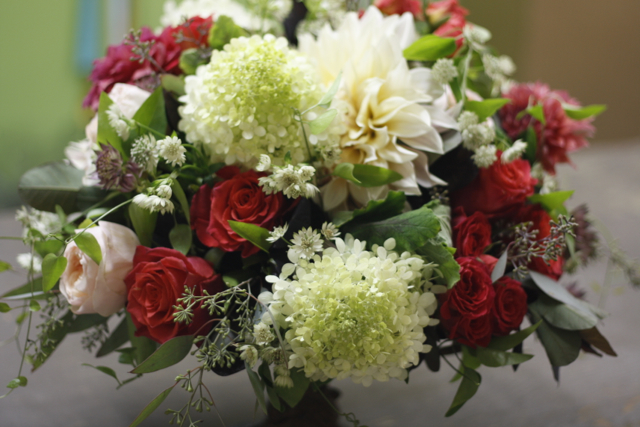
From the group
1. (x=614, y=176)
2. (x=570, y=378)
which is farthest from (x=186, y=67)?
(x=614, y=176)

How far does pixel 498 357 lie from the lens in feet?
1.69

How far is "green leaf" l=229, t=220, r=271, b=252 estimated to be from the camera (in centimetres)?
47

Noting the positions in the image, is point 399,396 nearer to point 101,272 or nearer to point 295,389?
point 295,389

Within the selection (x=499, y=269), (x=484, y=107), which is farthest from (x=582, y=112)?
(x=499, y=269)

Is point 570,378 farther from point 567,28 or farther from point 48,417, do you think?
point 567,28

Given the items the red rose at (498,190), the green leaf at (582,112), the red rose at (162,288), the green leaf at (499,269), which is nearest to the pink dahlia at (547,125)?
the green leaf at (582,112)

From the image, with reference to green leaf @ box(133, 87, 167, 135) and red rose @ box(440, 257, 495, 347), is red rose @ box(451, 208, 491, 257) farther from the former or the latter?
green leaf @ box(133, 87, 167, 135)

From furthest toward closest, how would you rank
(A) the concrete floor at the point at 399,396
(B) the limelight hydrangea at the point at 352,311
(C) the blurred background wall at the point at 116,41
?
(C) the blurred background wall at the point at 116,41 < (A) the concrete floor at the point at 399,396 < (B) the limelight hydrangea at the point at 352,311

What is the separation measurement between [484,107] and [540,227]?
5.9 inches

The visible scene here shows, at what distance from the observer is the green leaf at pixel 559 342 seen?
54cm

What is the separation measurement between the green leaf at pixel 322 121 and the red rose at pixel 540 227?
262 millimetres

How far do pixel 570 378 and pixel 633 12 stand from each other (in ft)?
9.34

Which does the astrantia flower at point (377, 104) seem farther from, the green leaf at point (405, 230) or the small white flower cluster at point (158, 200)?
the small white flower cluster at point (158, 200)

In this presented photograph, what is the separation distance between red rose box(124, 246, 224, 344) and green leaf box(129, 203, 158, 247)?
0.08ft
